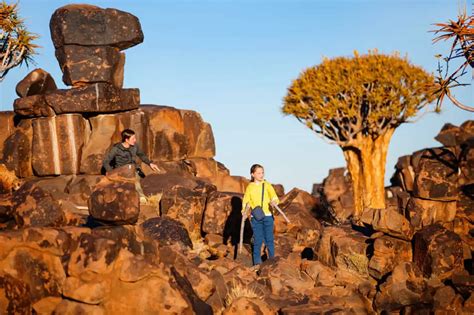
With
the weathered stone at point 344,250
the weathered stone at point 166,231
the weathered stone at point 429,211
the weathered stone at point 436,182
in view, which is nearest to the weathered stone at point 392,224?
the weathered stone at point 344,250

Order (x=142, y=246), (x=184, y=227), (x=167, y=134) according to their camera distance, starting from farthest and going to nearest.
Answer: (x=167, y=134) < (x=184, y=227) < (x=142, y=246)

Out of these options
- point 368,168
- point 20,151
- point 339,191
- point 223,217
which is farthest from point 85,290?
point 339,191

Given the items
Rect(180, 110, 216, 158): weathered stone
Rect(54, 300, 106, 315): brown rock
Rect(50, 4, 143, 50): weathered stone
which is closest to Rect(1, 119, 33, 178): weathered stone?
Rect(50, 4, 143, 50): weathered stone

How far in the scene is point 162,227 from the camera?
58.0 ft

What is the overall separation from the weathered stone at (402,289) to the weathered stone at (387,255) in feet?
1.93

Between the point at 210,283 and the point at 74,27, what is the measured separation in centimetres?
1522

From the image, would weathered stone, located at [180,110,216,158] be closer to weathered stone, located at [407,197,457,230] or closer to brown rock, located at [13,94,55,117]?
brown rock, located at [13,94,55,117]

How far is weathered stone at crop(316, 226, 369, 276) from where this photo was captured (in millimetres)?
15477

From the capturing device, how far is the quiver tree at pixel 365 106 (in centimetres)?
3094

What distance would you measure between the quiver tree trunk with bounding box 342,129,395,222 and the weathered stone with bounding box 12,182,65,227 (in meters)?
19.0

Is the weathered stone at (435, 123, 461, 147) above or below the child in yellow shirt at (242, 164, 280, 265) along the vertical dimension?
above

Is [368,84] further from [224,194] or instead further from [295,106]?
[224,194]

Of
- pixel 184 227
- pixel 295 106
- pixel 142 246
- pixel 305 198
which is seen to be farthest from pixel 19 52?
pixel 142 246

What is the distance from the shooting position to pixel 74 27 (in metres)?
25.4
